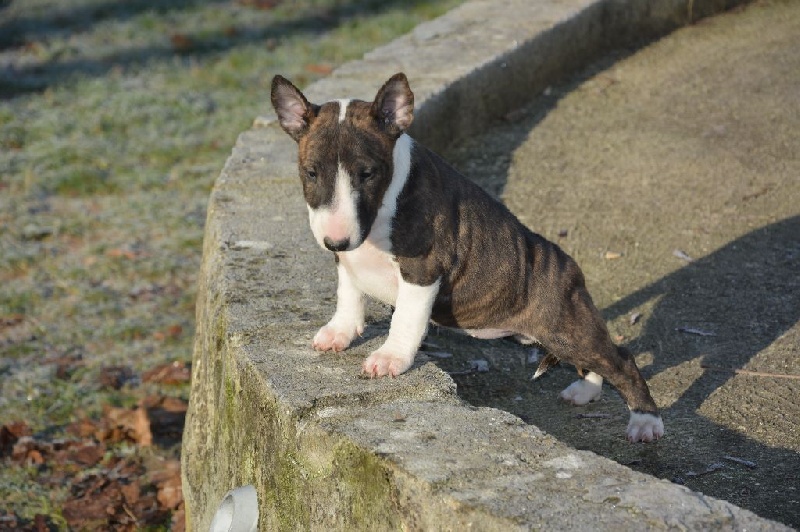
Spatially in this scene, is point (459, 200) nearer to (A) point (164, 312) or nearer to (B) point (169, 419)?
(B) point (169, 419)

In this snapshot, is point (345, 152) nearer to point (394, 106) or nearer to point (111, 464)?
point (394, 106)

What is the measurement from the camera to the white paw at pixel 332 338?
410cm

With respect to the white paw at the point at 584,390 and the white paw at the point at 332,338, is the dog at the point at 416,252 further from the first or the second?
the white paw at the point at 584,390

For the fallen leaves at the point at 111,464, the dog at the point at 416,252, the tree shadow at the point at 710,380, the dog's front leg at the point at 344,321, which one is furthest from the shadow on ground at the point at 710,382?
the fallen leaves at the point at 111,464

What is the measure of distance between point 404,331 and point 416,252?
0.86 ft

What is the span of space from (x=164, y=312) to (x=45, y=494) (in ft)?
5.57

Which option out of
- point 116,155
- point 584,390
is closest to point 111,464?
point 584,390

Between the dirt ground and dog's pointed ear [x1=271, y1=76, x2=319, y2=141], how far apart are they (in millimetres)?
1341

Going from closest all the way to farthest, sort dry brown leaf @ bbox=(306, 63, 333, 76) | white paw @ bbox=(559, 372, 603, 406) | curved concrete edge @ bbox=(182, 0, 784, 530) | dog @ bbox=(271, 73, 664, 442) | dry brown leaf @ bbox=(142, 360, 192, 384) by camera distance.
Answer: curved concrete edge @ bbox=(182, 0, 784, 530) < dog @ bbox=(271, 73, 664, 442) < white paw @ bbox=(559, 372, 603, 406) < dry brown leaf @ bbox=(142, 360, 192, 384) < dry brown leaf @ bbox=(306, 63, 333, 76)

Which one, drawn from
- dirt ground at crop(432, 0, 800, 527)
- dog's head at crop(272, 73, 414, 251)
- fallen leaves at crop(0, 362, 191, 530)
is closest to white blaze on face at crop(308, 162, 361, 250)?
dog's head at crop(272, 73, 414, 251)

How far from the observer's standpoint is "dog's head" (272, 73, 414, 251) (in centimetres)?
371

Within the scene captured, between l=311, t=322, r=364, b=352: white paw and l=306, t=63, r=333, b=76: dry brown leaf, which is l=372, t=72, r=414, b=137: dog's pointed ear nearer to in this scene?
l=311, t=322, r=364, b=352: white paw

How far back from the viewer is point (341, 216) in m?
3.69

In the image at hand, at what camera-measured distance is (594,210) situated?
6.48m
